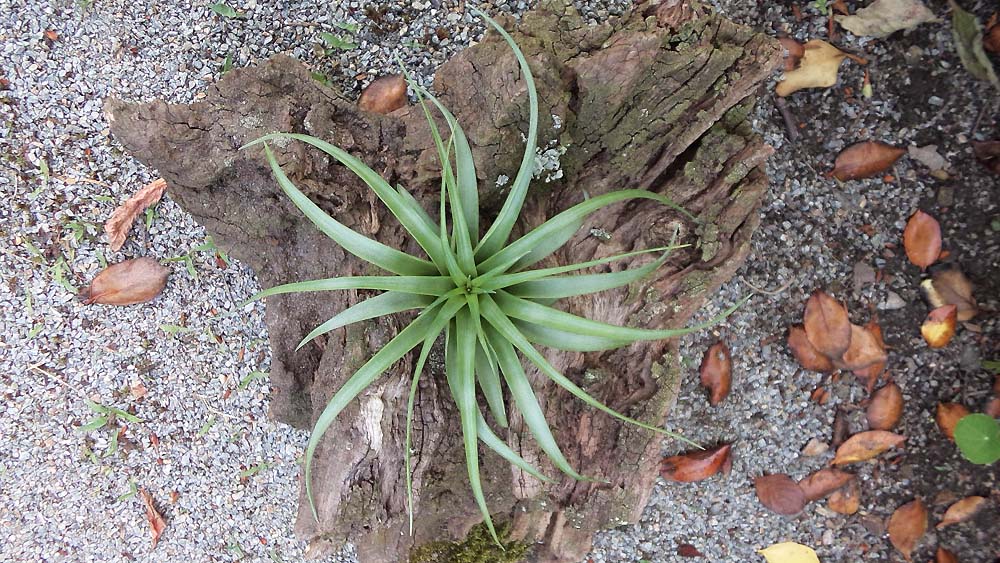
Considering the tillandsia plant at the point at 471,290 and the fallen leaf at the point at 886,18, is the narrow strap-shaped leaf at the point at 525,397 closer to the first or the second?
the tillandsia plant at the point at 471,290

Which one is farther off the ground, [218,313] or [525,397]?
[525,397]

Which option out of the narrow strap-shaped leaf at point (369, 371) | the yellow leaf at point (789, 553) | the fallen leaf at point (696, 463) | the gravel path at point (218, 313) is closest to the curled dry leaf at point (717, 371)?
the gravel path at point (218, 313)

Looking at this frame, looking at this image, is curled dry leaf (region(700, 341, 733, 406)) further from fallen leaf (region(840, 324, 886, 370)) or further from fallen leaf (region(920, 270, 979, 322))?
fallen leaf (region(920, 270, 979, 322))

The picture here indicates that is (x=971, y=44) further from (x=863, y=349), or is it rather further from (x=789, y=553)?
(x=789, y=553)

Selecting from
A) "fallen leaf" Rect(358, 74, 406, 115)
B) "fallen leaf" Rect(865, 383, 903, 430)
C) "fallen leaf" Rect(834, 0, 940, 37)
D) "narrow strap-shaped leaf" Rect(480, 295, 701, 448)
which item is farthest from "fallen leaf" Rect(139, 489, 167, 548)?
"fallen leaf" Rect(834, 0, 940, 37)

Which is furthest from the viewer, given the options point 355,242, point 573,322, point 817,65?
point 817,65

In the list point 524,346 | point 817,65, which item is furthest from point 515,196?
point 817,65

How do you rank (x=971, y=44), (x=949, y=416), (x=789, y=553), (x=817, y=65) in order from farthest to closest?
(x=789, y=553)
(x=949, y=416)
(x=817, y=65)
(x=971, y=44)
